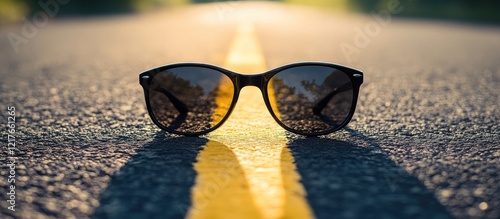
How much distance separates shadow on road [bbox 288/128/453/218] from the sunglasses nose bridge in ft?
1.02

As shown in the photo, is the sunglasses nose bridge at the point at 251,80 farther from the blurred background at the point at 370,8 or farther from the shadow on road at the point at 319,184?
the blurred background at the point at 370,8

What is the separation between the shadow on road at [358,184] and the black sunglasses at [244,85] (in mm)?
202

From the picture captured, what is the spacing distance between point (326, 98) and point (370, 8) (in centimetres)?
2060

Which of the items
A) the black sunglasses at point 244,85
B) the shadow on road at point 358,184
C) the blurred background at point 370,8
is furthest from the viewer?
the blurred background at point 370,8

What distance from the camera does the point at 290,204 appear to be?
1280 mm

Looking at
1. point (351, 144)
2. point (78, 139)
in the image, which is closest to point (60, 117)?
point (78, 139)

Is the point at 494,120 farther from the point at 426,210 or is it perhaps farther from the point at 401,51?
the point at 401,51

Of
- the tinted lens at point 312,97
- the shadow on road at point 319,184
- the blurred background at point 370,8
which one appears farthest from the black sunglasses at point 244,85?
the blurred background at point 370,8

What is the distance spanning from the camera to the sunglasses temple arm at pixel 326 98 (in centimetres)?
198

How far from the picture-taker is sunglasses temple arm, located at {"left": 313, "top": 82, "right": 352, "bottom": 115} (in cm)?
198

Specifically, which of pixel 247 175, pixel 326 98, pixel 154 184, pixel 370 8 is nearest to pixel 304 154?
pixel 247 175

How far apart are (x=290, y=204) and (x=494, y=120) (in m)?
1.44

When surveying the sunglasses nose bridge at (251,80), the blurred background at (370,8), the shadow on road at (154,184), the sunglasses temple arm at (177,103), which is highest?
the blurred background at (370,8)

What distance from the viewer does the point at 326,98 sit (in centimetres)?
205
